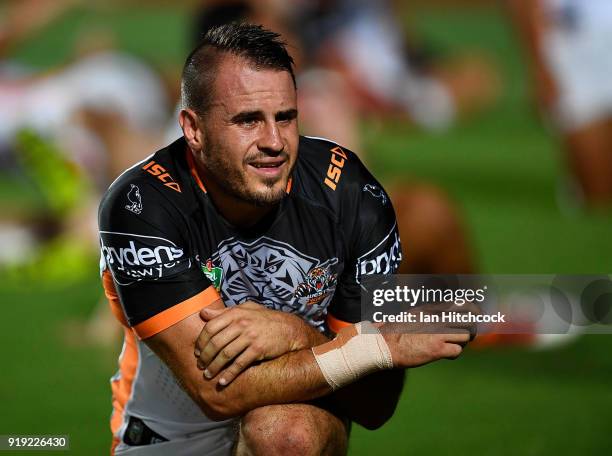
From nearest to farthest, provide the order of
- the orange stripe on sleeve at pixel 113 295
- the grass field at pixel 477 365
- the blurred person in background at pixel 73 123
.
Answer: the orange stripe on sleeve at pixel 113 295, the grass field at pixel 477 365, the blurred person in background at pixel 73 123

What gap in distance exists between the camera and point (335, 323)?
4.36 metres

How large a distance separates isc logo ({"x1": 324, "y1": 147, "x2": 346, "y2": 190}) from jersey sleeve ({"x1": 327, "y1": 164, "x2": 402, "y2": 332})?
2.4 inches

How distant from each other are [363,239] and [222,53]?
2.70 ft

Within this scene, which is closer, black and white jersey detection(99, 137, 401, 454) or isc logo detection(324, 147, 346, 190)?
black and white jersey detection(99, 137, 401, 454)

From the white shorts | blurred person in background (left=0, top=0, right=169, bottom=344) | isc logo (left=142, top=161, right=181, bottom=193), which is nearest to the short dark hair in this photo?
isc logo (left=142, top=161, right=181, bottom=193)

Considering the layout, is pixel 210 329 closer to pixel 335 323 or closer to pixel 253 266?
pixel 253 266

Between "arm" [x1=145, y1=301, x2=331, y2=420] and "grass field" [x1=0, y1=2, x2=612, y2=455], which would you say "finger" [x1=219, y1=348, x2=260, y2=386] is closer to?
"arm" [x1=145, y1=301, x2=331, y2=420]

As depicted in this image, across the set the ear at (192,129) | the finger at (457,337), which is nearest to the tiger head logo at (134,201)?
the ear at (192,129)

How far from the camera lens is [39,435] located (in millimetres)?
5801

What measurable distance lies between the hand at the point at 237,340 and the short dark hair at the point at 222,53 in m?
0.71

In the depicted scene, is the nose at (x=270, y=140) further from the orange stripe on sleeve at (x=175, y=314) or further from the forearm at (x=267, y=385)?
the forearm at (x=267, y=385)

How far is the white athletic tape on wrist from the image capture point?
393cm

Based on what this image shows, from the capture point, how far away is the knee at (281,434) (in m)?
3.89

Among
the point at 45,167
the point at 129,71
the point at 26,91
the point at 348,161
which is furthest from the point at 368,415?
the point at 26,91
